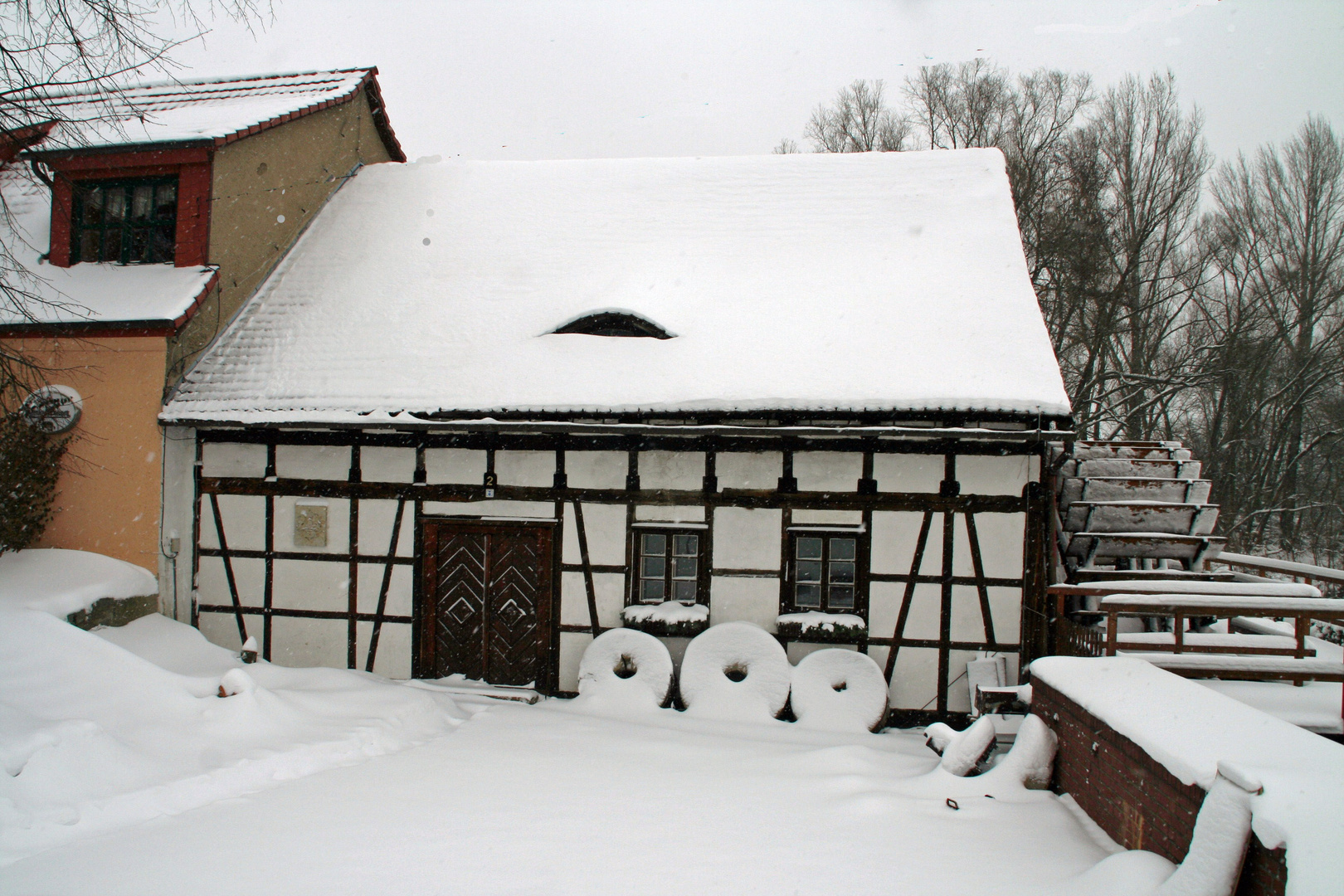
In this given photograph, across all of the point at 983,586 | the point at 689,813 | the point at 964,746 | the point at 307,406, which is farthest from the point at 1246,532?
the point at 307,406

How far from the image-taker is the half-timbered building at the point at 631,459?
761 cm

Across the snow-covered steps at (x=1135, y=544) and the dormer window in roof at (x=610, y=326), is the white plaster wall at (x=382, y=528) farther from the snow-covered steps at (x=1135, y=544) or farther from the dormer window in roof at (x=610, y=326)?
the snow-covered steps at (x=1135, y=544)

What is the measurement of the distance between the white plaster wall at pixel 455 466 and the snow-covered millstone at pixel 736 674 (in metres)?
2.98

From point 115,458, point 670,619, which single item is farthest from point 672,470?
point 115,458

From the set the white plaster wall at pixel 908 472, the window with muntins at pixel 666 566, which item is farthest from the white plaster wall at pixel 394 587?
the white plaster wall at pixel 908 472

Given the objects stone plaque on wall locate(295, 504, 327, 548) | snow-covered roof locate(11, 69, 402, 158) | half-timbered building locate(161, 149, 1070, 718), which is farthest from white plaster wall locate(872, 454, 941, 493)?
snow-covered roof locate(11, 69, 402, 158)

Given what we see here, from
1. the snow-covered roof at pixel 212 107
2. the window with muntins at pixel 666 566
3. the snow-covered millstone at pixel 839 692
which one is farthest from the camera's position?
the snow-covered roof at pixel 212 107

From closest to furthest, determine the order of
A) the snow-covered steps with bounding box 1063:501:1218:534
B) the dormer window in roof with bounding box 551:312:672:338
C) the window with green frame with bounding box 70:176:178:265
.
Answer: the snow-covered steps with bounding box 1063:501:1218:534, the dormer window in roof with bounding box 551:312:672:338, the window with green frame with bounding box 70:176:178:265

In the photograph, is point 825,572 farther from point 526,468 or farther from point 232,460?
point 232,460

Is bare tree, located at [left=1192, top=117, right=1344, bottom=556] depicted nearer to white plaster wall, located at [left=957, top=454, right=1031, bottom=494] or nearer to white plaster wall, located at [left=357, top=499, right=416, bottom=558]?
white plaster wall, located at [left=957, top=454, right=1031, bottom=494]

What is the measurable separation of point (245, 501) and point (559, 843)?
20.0ft

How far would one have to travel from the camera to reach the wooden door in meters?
8.24

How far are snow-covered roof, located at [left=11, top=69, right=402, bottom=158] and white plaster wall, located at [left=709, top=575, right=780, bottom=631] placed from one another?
26.0ft

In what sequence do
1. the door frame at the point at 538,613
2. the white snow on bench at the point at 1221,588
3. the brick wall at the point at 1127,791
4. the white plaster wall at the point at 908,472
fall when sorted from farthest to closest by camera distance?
the door frame at the point at 538,613 → the white plaster wall at the point at 908,472 → the white snow on bench at the point at 1221,588 → the brick wall at the point at 1127,791
